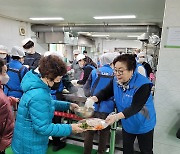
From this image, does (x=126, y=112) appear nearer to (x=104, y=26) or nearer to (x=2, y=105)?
(x=2, y=105)

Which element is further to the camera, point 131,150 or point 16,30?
point 16,30

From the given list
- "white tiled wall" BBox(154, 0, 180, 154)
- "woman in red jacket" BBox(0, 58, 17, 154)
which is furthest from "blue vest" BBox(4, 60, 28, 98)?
"white tiled wall" BBox(154, 0, 180, 154)

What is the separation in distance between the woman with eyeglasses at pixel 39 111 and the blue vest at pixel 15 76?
132 cm

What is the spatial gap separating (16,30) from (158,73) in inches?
215

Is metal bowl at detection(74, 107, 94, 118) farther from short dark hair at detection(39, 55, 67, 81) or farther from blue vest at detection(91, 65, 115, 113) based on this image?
short dark hair at detection(39, 55, 67, 81)

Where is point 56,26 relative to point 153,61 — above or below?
above

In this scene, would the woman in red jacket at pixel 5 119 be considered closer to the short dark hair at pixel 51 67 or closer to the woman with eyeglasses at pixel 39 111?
the woman with eyeglasses at pixel 39 111

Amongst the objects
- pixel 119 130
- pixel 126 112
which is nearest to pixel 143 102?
pixel 126 112

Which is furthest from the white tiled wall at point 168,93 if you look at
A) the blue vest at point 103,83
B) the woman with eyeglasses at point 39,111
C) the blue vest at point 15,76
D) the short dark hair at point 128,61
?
the blue vest at point 15,76

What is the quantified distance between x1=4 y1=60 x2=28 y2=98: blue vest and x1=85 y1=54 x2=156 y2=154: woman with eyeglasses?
4.13 ft

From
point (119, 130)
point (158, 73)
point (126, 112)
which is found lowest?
point (119, 130)

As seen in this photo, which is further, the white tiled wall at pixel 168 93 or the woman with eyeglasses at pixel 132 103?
the white tiled wall at pixel 168 93

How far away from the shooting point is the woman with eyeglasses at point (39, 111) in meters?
1.20

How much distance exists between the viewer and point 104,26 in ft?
20.9
